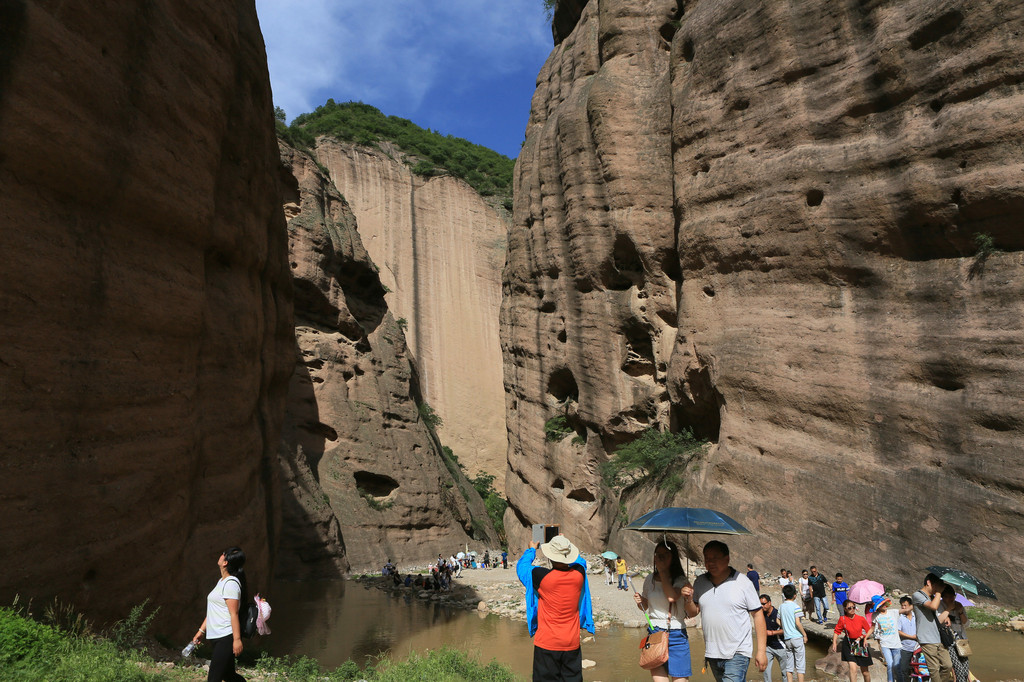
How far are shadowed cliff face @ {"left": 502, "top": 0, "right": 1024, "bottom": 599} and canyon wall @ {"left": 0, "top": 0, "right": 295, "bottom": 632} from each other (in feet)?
33.9

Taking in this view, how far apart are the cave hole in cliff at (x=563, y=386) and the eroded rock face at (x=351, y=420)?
24.1 ft

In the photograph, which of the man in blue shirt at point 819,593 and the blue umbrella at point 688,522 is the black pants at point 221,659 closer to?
the blue umbrella at point 688,522

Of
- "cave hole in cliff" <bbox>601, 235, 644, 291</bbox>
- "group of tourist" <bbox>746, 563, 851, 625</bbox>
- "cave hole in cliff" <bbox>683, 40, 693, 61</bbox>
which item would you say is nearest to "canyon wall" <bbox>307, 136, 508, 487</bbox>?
"cave hole in cliff" <bbox>601, 235, 644, 291</bbox>

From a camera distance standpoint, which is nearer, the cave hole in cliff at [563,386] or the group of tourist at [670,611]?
the group of tourist at [670,611]

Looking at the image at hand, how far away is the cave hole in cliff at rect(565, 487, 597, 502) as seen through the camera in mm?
20281

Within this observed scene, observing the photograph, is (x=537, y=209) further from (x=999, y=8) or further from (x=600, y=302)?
(x=999, y=8)

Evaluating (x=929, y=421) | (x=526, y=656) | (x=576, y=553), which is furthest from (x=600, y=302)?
(x=576, y=553)

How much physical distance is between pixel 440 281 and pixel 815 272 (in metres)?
34.5

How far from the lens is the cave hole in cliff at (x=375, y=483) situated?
2500 cm

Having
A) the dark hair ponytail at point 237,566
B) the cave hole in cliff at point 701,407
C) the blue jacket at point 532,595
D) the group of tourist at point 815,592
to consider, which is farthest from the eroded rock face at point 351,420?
the blue jacket at point 532,595

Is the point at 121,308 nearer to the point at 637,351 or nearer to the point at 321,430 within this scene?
the point at 637,351

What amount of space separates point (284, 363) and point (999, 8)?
1542 cm

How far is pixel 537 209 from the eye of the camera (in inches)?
917

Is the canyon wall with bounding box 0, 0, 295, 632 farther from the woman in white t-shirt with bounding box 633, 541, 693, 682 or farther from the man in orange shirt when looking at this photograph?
the woman in white t-shirt with bounding box 633, 541, 693, 682
